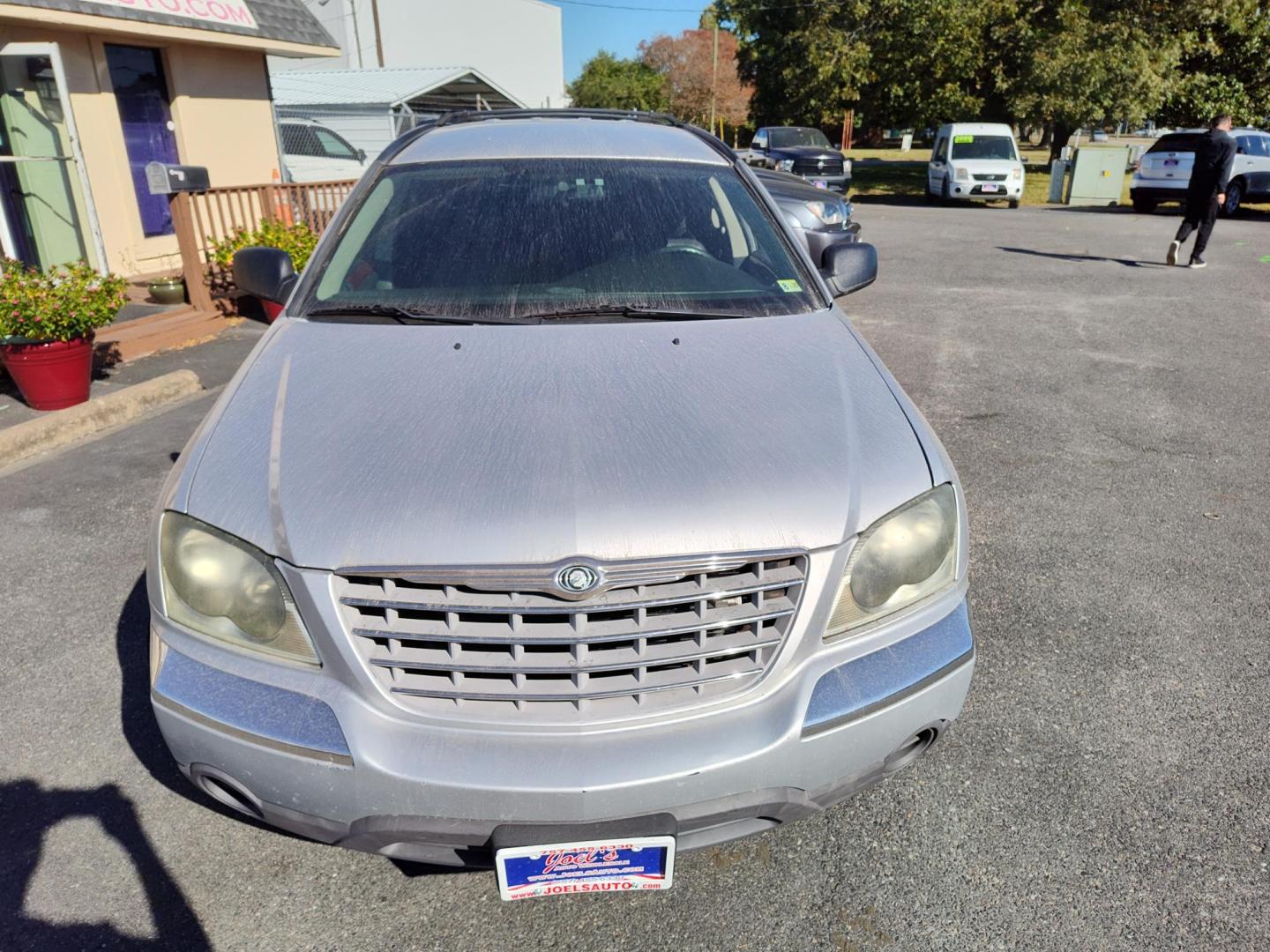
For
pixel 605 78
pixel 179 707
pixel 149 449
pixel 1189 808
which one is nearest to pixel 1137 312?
pixel 1189 808

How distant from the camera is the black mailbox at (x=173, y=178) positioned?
7.58m

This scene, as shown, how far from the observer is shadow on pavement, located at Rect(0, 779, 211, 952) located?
81.2 inches

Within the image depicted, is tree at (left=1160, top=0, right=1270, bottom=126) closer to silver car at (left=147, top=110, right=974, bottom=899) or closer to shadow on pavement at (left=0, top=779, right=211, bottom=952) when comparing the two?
silver car at (left=147, top=110, right=974, bottom=899)

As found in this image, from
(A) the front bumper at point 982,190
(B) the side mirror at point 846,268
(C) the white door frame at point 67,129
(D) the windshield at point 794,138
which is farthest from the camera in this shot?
(D) the windshield at point 794,138

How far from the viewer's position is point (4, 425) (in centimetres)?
544

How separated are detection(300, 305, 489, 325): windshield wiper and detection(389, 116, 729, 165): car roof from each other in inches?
34.2

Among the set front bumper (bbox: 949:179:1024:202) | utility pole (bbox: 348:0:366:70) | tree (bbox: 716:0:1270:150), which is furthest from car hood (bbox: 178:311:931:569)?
utility pole (bbox: 348:0:366:70)

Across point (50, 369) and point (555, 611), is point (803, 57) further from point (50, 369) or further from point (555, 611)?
point (555, 611)

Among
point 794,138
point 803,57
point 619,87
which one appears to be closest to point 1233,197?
point 794,138

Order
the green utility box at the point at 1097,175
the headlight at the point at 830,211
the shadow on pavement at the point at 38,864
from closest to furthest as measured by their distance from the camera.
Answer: the shadow on pavement at the point at 38,864 → the headlight at the point at 830,211 → the green utility box at the point at 1097,175

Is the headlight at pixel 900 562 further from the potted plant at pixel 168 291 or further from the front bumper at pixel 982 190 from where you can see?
the front bumper at pixel 982 190

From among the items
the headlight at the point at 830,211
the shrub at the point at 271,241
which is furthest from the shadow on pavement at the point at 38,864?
the headlight at the point at 830,211

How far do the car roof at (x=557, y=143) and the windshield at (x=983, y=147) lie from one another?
817 inches

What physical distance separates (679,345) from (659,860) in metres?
1.37
